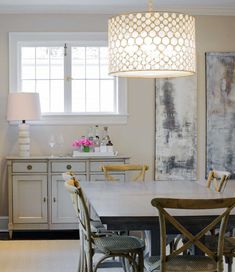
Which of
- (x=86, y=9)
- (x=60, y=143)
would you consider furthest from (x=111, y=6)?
(x=60, y=143)

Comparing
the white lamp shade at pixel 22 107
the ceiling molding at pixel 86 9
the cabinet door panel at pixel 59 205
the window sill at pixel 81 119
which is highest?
the ceiling molding at pixel 86 9

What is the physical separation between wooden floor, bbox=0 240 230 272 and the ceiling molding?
2570 mm

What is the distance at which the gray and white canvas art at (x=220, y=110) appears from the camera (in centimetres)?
636

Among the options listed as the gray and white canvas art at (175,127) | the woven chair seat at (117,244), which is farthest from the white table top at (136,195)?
the gray and white canvas art at (175,127)

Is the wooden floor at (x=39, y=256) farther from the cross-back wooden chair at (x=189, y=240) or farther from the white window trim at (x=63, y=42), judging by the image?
the cross-back wooden chair at (x=189, y=240)

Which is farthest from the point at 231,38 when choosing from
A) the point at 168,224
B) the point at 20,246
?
the point at 168,224

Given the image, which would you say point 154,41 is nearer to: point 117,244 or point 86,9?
point 117,244

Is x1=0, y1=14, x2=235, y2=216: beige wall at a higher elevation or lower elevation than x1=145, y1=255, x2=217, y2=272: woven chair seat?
higher

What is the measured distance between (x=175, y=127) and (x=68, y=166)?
135 cm

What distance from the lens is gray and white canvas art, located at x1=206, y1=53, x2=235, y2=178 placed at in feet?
20.9

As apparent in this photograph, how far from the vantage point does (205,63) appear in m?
6.36

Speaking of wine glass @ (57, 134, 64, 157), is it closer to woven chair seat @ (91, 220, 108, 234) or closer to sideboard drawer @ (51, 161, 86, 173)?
sideboard drawer @ (51, 161, 86, 173)

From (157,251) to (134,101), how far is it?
3.13 metres

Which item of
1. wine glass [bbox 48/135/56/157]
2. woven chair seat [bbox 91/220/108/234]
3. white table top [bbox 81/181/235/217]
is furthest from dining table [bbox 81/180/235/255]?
wine glass [bbox 48/135/56/157]
